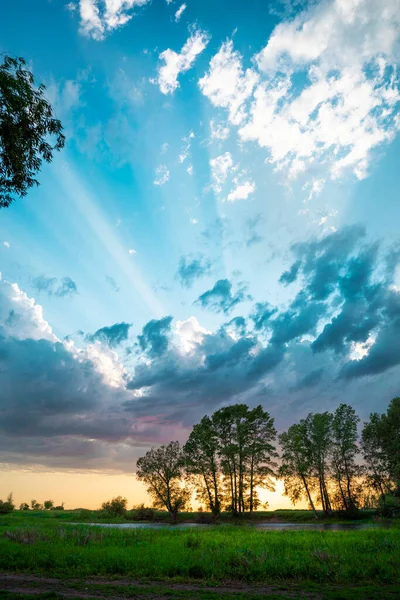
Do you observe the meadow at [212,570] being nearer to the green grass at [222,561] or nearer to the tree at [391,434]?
the green grass at [222,561]

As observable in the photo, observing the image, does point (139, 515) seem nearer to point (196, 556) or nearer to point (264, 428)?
point (264, 428)

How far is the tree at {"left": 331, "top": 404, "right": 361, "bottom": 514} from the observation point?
60766 millimetres

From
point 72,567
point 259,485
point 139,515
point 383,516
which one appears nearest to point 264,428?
point 259,485

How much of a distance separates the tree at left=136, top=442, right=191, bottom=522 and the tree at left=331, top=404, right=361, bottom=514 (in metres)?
27.0

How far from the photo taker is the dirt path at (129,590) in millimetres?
12555

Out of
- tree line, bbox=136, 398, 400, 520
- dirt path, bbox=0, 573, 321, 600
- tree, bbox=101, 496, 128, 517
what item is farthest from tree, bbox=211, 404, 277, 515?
dirt path, bbox=0, 573, 321, 600

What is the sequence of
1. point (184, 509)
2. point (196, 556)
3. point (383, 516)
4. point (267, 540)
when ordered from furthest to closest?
point (184, 509) < point (383, 516) < point (267, 540) < point (196, 556)

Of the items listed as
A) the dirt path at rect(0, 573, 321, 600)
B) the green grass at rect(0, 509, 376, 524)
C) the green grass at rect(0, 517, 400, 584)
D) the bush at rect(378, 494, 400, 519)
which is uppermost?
the bush at rect(378, 494, 400, 519)

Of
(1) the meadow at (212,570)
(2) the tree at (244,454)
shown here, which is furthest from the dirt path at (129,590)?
(2) the tree at (244,454)

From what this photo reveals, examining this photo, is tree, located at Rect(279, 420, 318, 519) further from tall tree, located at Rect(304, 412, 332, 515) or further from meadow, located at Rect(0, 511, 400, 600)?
meadow, located at Rect(0, 511, 400, 600)

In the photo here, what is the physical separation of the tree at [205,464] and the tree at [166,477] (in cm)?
242

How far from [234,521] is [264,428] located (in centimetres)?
1517

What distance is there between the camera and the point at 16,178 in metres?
18.2

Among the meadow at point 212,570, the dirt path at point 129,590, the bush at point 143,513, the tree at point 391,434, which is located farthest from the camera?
the bush at point 143,513
